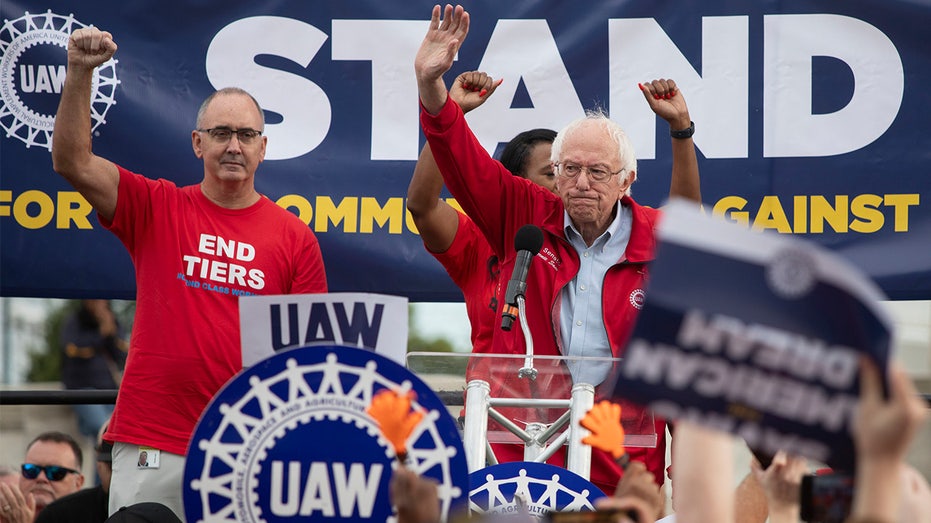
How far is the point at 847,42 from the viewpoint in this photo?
20.0 ft

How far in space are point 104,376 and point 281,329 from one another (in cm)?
775

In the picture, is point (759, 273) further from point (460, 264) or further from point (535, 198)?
point (460, 264)

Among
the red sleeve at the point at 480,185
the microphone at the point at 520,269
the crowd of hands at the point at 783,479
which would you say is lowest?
the crowd of hands at the point at 783,479

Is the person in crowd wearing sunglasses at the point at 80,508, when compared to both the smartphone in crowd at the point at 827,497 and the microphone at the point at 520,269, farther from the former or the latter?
the smartphone in crowd at the point at 827,497

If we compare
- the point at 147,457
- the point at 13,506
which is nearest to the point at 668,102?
the point at 147,457

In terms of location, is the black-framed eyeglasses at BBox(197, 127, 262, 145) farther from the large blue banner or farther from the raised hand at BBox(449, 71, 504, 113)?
the large blue banner

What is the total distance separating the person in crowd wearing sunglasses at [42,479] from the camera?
5574 millimetres

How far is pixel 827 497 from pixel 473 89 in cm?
291

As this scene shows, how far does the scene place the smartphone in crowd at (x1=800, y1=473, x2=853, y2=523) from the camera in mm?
2652

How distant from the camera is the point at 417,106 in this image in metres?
6.27

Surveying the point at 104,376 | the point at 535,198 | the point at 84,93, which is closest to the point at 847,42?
the point at 535,198

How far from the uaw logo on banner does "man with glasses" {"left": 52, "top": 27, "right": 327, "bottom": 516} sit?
4.09 ft

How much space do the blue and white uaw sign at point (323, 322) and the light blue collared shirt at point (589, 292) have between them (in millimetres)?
1061

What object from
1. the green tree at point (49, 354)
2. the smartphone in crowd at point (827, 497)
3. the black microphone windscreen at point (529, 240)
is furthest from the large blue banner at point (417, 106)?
the green tree at point (49, 354)
